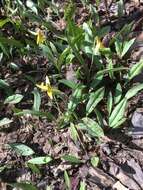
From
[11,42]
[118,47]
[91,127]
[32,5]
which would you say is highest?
[32,5]

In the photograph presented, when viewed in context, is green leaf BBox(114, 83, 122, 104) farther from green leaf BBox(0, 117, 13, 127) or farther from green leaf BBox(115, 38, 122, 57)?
green leaf BBox(0, 117, 13, 127)

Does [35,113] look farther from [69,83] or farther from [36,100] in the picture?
Result: [69,83]

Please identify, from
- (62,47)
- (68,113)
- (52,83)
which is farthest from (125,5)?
(68,113)

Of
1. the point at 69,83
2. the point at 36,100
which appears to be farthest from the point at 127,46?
the point at 36,100

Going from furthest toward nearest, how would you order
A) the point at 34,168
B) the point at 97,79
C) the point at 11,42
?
the point at 11,42 < the point at 97,79 < the point at 34,168

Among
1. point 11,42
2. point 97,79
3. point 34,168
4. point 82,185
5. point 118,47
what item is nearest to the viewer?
point 82,185

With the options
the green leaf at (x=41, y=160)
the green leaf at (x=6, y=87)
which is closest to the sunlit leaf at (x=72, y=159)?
the green leaf at (x=41, y=160)
